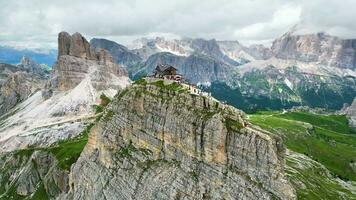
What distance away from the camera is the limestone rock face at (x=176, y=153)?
406 feet

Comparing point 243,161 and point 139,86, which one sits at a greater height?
point 139,86

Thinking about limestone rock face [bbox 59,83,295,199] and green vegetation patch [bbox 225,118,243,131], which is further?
green vegetation patch [bbox 225,118,243,131]

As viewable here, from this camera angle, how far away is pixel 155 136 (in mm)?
154875

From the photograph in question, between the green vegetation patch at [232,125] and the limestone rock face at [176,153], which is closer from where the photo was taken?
the limestone rock face at [176,153]

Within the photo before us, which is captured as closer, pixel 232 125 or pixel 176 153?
pixel 232 125

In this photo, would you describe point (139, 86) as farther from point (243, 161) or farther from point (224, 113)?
point (243, 161)

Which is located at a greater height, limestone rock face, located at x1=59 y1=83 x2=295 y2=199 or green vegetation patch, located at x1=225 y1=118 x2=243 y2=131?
green vegetation patch, located at x1=225 y1=118 x2=243 y2=131

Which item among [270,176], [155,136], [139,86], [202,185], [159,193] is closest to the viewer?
[270,176]

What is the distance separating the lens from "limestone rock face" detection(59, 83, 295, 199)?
123688mm

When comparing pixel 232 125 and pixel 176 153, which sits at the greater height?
pixel 232 125

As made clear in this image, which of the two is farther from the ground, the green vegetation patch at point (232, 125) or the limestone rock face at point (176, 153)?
the green vegetation patch at point (232, 125)

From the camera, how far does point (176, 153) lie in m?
146

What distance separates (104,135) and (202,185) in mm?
59490

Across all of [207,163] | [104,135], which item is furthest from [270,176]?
[104,135]
